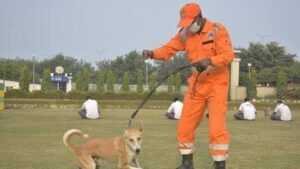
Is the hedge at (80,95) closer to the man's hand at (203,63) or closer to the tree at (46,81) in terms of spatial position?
the tree at (46,81)

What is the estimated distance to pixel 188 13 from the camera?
281 inches

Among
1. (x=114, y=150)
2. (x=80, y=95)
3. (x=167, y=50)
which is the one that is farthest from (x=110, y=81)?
(x=114, y=150)

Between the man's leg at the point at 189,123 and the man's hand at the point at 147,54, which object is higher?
the man's hand at the point at 147,54

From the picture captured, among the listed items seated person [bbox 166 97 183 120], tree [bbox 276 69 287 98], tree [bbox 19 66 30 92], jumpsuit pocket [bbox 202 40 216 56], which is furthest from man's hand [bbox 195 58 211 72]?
tree [bbox 276 69 287 98]

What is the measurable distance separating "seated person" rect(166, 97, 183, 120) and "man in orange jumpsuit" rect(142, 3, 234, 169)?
17.0 m

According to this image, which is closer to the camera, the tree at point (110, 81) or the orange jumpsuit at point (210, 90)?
the orange jumpsuit at point (210, 90)

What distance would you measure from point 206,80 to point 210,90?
0.16 meters

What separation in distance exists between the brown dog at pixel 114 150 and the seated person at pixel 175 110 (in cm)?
1746

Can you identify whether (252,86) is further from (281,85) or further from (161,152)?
(161,152)

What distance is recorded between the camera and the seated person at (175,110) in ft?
80.6

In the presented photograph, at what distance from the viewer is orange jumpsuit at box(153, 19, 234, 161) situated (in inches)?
275

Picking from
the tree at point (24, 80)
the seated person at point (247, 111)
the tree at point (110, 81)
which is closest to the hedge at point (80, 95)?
the tree at point (24, 80)

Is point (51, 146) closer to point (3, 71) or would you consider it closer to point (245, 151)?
point (245, 151)

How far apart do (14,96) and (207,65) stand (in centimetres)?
4006
